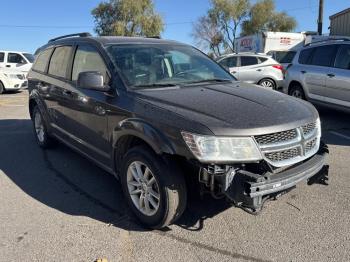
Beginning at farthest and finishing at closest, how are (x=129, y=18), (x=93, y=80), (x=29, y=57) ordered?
(x=129, y=18) → (x=29, y=57) → (x=93, y=80)

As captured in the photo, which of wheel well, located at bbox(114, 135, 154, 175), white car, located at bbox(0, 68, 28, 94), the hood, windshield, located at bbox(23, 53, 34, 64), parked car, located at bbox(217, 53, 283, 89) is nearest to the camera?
the hood

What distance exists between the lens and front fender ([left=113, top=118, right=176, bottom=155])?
3338 mm

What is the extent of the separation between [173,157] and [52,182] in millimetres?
2298

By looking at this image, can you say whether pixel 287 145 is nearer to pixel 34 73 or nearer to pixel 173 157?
pixel 173 157

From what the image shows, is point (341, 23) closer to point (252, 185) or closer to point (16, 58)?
point (16, 58)

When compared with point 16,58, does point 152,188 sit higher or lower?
lower

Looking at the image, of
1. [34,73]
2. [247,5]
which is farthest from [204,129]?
[247,5]

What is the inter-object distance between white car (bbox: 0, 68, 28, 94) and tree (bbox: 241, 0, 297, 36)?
38277 millimetres

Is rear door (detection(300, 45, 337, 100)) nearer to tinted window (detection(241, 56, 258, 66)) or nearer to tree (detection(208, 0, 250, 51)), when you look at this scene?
tinted window (detection(241, 56, 258, 66))

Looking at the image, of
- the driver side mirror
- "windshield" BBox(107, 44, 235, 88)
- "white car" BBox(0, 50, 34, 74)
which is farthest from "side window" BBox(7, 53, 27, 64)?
the driver side mirror

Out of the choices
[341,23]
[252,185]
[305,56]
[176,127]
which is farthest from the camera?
[341,23]

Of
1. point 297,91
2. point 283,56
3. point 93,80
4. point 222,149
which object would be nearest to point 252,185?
point 222,149

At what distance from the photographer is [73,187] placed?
4.87 metres

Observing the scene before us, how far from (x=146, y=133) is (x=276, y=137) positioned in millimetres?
1125
